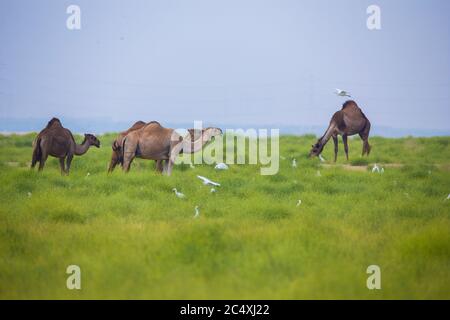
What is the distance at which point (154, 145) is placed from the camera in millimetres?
14586

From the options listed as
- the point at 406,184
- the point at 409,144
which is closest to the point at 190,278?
the point at 406,184

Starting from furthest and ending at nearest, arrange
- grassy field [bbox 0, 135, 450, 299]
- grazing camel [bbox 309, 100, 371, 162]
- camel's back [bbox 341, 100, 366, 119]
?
camel's back [bbox 341, 100, 366, 119], grazing camel [bbox 309, 100, 371, 162], grassy field [bbox 0, 135, 450, 299]

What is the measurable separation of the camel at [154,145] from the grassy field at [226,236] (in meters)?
0.62

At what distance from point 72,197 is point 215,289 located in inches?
228

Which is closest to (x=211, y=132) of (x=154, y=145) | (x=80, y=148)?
(x=154, y=145)

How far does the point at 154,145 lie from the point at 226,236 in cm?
685

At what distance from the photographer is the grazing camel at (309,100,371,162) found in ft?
62.6

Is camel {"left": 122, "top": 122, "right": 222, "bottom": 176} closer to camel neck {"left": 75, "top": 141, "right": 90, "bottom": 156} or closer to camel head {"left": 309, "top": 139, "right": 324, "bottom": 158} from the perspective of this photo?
camel neck {"left": 75, "top": 141, "right": 90, "bottom": 156}

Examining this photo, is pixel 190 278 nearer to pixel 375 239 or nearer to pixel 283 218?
pixel 375 239

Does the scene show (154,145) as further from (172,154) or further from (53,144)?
(53,144)

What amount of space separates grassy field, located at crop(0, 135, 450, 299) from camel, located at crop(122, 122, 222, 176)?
0.62 m

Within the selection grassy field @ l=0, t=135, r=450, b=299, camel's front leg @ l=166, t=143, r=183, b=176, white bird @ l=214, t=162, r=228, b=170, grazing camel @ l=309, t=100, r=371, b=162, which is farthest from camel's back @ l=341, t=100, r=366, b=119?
camel's front leg @ l=166, t=143, r=183, b=176

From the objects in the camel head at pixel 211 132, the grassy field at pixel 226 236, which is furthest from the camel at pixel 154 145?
the grassy field at pixel 226 236
